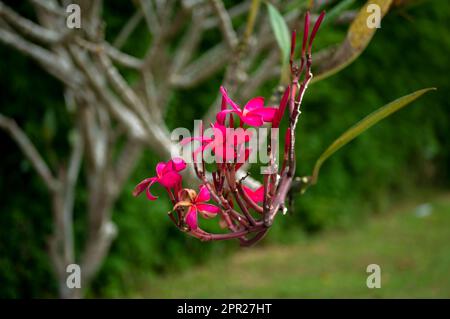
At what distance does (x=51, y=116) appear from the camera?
3115 millimetres

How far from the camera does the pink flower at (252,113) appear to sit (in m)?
0.84

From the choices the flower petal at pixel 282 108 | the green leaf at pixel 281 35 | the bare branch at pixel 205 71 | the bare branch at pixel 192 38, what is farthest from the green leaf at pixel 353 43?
the bare branch at pixel 192 38

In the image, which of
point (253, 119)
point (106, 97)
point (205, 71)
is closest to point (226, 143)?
point (253, 119)

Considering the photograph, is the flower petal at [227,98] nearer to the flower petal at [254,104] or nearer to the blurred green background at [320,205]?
the flower petal at [254,104]

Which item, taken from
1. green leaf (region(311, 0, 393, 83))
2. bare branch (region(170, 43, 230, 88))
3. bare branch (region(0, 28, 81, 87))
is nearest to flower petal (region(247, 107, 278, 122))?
green leaf (region(311, 0, 393, 83))

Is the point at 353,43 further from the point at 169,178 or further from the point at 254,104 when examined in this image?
the point at 169,178

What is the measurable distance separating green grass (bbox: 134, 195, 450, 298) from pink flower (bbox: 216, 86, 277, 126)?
6.90ft

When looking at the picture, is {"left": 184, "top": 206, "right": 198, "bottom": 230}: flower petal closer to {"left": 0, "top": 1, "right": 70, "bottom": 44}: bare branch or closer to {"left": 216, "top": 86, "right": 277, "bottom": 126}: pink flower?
{"left": 216, "top": 86, "right": 277, "bottom": 126}: pink flower

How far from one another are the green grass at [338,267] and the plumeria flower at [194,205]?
6.80 ft

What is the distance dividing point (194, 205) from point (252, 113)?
140 millimetres

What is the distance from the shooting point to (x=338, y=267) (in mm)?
4258
